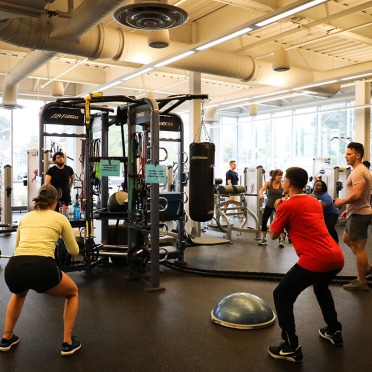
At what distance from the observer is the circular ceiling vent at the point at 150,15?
13.3 ft

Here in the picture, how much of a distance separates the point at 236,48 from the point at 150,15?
500cm

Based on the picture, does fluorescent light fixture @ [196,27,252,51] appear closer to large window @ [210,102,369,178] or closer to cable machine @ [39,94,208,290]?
cable machine @ [39,94,208,290]

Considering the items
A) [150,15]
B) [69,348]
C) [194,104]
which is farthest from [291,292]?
[194,104]

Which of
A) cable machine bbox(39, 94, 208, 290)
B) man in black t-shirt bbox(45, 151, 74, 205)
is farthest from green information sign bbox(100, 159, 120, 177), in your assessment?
man in black t-shirt bbox(45, 151, 74, 205)

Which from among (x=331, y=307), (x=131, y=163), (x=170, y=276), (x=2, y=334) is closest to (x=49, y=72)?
(x=131, y=163)

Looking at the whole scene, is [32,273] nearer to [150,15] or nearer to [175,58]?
[150,15]

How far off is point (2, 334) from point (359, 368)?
268 centimetres

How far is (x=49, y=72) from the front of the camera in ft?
34.1

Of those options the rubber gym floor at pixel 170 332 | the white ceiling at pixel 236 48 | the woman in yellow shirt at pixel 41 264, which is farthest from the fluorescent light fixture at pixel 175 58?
the woman in yellow shirt at pixel 41 264

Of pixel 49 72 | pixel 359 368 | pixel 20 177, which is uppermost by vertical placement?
pixel 49 72

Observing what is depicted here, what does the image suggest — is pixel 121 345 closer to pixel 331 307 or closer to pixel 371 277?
pixel 331 307

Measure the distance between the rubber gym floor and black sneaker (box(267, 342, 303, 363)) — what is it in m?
0.04

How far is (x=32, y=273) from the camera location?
278cm

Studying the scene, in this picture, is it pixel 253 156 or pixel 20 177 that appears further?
pixel 253 156
